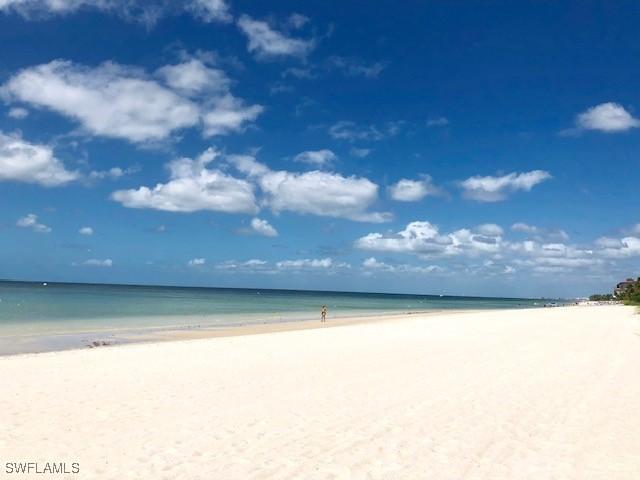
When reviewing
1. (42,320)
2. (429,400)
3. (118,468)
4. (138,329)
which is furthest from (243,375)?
(42,320)

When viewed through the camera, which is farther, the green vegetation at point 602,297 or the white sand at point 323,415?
the green vegetation at point 602,297

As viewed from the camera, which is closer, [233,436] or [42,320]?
[233,436]

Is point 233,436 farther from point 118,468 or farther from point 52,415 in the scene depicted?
point 52,415

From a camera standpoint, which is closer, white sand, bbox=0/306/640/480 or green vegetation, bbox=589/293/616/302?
white sand, bbox=0/306/640/480

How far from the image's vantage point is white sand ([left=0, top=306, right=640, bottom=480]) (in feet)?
23.5

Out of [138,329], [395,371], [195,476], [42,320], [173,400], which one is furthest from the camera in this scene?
[42,320]

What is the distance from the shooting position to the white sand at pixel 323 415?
23.5 ft

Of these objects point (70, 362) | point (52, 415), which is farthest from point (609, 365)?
point (70, 362)

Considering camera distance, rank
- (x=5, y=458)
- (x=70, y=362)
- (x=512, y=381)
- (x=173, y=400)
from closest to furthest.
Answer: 1. (x=5, y=458)
2. (x=173, y=400)
3. (x=512, y=381)
4. (x=70, y=362)

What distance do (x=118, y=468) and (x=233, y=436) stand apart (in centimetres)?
192

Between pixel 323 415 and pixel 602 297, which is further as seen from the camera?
pixel 602 297

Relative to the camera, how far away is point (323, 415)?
9.64 m

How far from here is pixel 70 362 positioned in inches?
609

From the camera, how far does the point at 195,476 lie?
6660 millimetres
